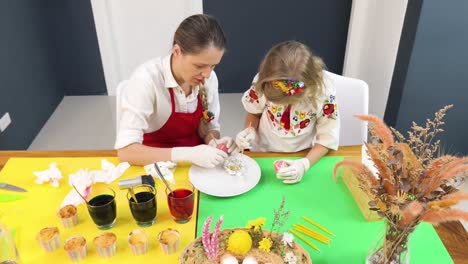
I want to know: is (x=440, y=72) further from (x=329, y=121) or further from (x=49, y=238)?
(x=49, y=238)

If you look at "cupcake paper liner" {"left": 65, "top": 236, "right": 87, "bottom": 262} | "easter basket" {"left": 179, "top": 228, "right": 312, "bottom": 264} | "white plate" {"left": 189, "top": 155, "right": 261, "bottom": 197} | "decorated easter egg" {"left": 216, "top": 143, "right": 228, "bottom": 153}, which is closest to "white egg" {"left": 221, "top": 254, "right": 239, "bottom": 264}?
"easter basket" {"left": 179, "top": 228, "right": 312, "bottom": 264}

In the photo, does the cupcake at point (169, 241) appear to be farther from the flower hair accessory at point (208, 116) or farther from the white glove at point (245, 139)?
the flower hair accessory at point (208, 116)

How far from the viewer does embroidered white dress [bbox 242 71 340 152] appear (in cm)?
156

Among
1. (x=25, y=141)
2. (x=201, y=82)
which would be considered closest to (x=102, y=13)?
(x=25, y=141)

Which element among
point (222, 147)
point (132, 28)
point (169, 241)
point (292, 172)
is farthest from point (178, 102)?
point (132, 28)

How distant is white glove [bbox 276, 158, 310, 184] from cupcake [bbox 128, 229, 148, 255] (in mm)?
514

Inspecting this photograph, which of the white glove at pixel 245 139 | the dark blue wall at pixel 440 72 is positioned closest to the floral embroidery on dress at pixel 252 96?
the white glove at pixel 245 139

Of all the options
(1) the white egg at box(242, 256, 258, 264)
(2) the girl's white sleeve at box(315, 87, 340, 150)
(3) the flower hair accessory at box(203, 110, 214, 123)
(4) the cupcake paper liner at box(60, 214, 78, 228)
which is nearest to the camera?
(1) the white egg at box(242, 256, 258, 264)

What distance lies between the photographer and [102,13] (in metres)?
3.31

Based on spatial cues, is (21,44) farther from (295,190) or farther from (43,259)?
(295,190)

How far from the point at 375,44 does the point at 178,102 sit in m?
1.98

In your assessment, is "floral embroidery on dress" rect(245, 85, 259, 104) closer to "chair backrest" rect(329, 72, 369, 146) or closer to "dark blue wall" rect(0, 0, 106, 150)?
"chair backrest" rect(329, 72, 369, 146)

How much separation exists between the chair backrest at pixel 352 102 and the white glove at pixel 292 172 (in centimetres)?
51

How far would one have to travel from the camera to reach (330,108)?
156 cm
